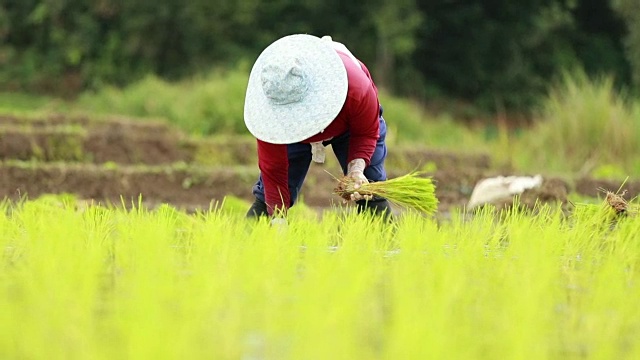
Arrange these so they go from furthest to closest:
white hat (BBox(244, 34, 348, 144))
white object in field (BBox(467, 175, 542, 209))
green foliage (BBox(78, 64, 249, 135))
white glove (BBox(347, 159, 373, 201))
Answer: green foliage (BBox(78, 64, 249, 135))
white object in field (BBox(467, 175, 542, 209))
white glove (BBox(347, 159, 373, 201))
white hat (BBox(244, 34, 348, 144))

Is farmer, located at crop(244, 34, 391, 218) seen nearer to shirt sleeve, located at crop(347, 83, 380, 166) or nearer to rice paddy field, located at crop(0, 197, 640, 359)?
shirt sleeve, located at crop(347, 83, 380, 166)

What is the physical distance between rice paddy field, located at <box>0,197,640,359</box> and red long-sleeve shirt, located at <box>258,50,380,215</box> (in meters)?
0.36

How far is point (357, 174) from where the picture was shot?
429cm

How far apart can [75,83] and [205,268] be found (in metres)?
23.4

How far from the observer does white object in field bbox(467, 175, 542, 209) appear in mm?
6418

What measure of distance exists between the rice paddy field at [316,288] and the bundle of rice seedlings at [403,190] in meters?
0.13

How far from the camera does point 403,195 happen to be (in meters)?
4.21

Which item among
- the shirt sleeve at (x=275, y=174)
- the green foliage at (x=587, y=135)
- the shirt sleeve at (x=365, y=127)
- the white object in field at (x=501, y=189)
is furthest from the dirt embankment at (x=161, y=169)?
the shirt sleeve at (x=365, y=127)

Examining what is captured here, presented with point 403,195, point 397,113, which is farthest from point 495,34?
point 403,195

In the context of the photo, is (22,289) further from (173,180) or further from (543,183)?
(173,180)

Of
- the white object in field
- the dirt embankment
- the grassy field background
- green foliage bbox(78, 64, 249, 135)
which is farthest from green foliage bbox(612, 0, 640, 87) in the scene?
the grassy field background

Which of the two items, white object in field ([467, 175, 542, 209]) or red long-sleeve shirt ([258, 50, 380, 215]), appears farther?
white object in field ([467, 175, 542, 209])

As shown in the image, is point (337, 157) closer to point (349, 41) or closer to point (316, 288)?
point (316, 288)

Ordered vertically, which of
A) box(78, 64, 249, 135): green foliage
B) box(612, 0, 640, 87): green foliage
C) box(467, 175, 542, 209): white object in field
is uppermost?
box(612, 0, 640, 87): green foliage
